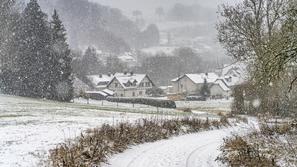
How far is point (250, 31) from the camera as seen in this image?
1412 inches

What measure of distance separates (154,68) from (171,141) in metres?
143

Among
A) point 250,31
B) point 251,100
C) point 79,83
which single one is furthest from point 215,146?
point 79,83

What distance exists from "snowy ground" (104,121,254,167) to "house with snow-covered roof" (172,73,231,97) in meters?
93.6

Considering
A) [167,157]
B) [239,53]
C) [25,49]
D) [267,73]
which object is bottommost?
[167,157]

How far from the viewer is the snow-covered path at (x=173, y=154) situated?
17.9 metres

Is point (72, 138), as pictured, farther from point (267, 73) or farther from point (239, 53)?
point (239, 53)

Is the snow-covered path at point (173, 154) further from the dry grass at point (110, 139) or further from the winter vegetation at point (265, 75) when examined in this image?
the winter vegetation at point (265, 75)

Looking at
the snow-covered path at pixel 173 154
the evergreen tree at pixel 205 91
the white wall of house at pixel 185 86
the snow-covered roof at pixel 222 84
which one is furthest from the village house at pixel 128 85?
the snow-covered path at pixel 173 154

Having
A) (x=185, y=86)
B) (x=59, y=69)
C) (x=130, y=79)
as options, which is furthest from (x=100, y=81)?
(x=59, y=69)

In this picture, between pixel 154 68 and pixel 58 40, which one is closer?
pixel 58 40

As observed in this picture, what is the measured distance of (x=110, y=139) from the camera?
21438 millimetres

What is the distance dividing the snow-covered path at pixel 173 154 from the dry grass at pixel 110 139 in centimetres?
56

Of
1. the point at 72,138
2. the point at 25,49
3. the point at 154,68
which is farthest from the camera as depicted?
the point at 154,68

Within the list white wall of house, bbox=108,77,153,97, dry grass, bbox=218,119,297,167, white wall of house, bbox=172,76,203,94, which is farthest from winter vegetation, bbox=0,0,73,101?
white wall of house, bbox=172,76,203,94
